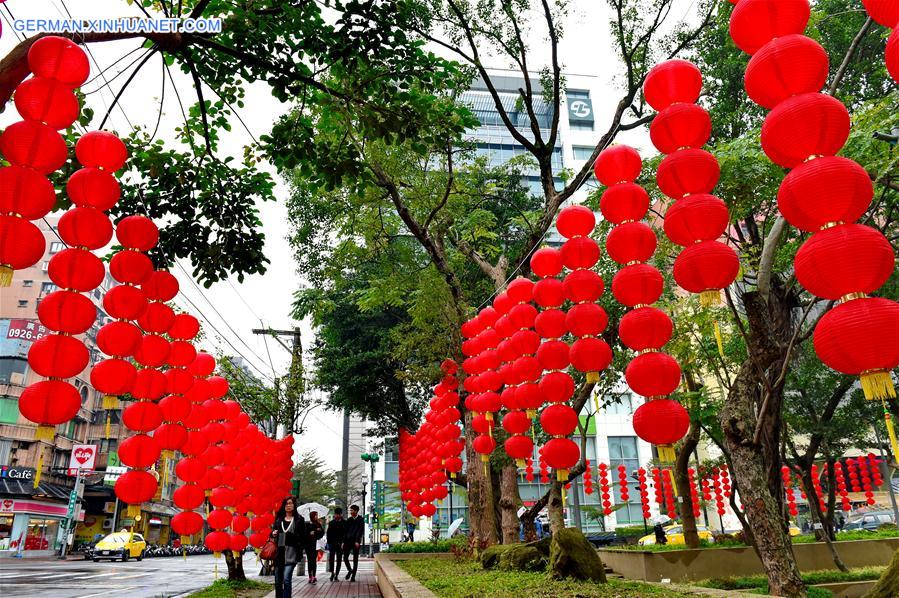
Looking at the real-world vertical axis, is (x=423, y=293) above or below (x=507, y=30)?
below

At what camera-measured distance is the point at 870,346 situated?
3.56m

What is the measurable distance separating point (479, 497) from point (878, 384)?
10.4m

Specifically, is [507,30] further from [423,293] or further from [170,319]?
[170,319]

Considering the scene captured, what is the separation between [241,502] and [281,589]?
495cm

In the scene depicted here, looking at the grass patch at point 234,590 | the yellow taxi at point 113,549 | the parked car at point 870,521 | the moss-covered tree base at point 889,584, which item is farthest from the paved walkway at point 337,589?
the parked car at point 870,521

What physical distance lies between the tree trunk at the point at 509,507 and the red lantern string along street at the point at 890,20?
1028 centimetres

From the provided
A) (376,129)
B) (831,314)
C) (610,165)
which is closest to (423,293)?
(376,129)

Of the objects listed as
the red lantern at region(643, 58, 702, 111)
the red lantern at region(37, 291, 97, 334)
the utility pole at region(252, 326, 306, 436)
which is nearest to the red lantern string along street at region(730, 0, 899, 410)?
the red lantern at region(643, 58, 702, 111)

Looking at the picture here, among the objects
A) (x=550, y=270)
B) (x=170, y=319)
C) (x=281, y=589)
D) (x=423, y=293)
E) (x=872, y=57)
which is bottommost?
(x=281, y=589)

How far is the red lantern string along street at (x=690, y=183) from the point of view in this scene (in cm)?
491

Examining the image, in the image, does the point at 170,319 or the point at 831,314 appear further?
the point at 170,319

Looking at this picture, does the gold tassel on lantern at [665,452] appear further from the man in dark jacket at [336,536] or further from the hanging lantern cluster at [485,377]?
the man in dark jacket at [336,536]

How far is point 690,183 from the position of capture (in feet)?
17.1

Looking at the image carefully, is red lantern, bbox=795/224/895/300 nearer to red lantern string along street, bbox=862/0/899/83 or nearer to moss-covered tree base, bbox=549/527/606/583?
red lantern string along street, bbox=862/0/899/83
